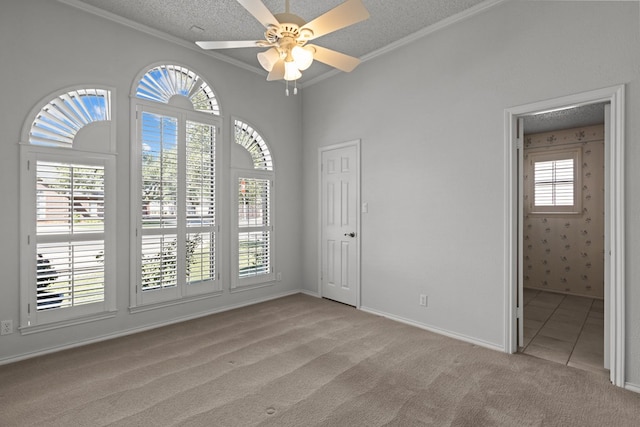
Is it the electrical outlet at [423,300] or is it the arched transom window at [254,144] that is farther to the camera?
the arched transom window at [254,144]

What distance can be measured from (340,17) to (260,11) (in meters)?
0.49

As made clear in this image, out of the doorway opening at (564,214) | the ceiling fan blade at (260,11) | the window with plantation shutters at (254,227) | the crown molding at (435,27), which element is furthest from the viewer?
the doorway opening at (564,214)

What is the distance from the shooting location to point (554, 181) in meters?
5.32

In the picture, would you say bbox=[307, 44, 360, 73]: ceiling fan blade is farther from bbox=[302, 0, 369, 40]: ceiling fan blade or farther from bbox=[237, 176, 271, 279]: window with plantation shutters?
bbox=[237, 176, 271, 279]: window with plantation shutters

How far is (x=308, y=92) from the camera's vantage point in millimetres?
4941

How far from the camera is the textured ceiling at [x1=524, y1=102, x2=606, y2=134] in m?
4.26

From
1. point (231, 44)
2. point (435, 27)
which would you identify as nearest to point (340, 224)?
point (435, 27)

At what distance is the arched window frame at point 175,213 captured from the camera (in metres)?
3.44

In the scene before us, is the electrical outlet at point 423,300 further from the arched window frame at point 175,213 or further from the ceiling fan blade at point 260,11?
the ceiling fan blade at point 260,11

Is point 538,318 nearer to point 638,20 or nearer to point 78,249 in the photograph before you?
point 638,20

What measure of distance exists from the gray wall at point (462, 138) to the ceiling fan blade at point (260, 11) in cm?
212

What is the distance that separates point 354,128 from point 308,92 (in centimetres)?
117

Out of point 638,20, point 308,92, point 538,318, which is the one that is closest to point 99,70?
point 308,92

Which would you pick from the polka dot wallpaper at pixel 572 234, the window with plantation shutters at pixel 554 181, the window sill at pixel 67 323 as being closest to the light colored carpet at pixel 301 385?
the window sill at pixel 67 323
